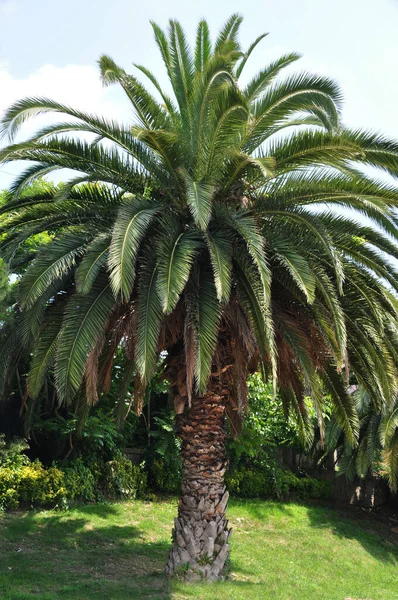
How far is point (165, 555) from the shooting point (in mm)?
13125

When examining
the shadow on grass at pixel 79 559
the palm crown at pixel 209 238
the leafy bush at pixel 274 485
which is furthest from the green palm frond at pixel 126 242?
the leafy bush at pixel 274 485

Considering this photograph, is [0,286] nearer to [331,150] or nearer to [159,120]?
[159,120]

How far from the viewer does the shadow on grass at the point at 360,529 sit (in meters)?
17.4

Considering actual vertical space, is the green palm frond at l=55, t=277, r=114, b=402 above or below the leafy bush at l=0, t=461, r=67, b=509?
above

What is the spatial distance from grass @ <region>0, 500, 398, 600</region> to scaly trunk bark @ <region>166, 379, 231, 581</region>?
0.43 meters

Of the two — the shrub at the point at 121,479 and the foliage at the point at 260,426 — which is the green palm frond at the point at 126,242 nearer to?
the shrub at the point at 121,479

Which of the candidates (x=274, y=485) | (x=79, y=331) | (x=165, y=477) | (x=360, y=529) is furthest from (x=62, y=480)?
(x=360, y=529)

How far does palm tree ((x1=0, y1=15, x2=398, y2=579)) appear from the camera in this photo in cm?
908

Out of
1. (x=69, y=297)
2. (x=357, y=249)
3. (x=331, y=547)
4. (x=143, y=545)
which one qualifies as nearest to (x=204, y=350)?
(x=69, y=297)

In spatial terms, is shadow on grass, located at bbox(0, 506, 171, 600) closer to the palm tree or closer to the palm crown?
the palm tree

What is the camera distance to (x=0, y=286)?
10.8 meters

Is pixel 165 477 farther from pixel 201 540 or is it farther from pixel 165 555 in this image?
pixel 201 540

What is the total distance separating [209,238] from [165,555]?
7.03m

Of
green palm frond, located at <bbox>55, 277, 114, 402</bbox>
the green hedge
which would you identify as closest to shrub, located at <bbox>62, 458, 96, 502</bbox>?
the green hedge
